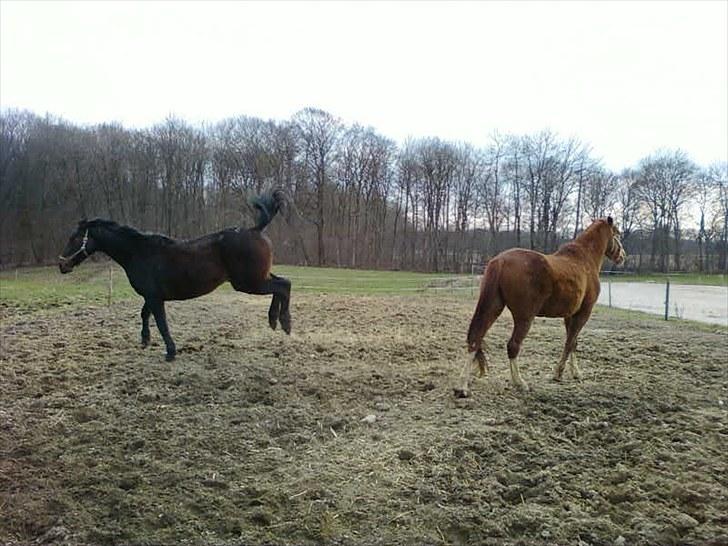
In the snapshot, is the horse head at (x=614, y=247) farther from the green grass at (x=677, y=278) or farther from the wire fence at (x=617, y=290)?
the green grass at (x=677, y=278)

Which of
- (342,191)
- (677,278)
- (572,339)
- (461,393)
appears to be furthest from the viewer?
(342,191)

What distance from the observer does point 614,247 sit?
6.02 m

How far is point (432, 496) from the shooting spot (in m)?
3.05

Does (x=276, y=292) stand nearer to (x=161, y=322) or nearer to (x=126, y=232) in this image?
(x=161, y=322)

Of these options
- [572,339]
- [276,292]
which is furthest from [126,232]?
[572,339]

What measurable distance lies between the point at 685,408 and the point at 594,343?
11.3 ft

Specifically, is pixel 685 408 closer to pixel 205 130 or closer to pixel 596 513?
pixel 596 513

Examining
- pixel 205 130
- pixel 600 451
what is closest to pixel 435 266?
pixel 205 130

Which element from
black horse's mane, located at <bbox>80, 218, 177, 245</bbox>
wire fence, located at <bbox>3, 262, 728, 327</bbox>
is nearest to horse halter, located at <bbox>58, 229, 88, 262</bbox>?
black horse's mane, located at <bbox>80, 218, 177, 245</bbox>

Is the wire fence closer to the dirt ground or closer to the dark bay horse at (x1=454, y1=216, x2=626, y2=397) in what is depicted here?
the dirt ground

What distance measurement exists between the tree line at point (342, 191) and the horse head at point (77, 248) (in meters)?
27.1

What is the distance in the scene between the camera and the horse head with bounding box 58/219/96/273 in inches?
232

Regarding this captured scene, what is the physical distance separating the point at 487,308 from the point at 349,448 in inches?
80.9

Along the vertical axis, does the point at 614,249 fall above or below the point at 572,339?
above
